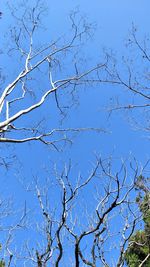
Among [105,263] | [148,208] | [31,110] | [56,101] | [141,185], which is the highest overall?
[56,101]

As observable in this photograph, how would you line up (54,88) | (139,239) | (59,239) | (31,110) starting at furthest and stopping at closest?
1. (139,239)
2. (54,88)
3. (31,110)
4. (59,239)

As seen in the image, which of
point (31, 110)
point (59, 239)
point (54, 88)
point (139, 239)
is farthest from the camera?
point (139, 239)

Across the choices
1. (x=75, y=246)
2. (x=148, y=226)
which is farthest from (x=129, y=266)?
(x=75, y=246)

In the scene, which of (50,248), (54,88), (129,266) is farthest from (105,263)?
(129,266)

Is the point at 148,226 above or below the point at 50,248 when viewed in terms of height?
above

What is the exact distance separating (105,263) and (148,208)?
4.45ft

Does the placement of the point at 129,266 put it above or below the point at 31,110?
below

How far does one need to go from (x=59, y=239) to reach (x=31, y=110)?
2.95 meters

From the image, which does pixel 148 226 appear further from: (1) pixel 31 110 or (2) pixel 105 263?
(1) pixel 31 110

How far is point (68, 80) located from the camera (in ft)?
30.3

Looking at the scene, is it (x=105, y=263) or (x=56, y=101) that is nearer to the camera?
(x=105, y=263)

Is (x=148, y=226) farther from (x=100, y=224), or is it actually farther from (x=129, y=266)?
(x=100, y=224)

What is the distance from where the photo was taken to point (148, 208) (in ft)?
24.9

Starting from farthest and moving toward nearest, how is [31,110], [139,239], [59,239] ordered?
[139,239] → [31,110] → [59,239]
